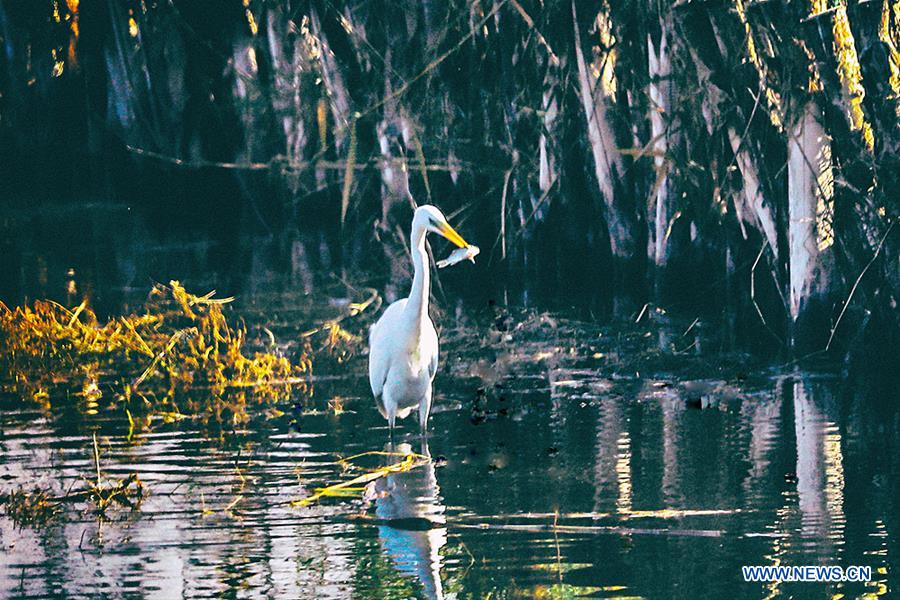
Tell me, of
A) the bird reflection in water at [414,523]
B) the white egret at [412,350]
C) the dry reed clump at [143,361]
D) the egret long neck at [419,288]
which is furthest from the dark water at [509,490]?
the egret long neck at [419,288]

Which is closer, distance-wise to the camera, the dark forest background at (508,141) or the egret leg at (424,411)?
the egret leg at (424,411)

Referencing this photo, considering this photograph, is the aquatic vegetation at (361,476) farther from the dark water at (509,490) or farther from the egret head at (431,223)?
the egret head at (431,223)

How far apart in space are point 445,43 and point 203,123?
198 inches

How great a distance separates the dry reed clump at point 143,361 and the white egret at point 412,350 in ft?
2.33

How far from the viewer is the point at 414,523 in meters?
6.32

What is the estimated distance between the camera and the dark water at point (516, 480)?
5.62 m

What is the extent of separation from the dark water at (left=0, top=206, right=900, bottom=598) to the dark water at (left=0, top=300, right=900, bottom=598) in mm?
14

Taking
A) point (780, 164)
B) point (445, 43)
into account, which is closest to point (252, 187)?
point (445, 43)

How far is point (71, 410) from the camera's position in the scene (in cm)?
848

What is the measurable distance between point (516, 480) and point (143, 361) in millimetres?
3245

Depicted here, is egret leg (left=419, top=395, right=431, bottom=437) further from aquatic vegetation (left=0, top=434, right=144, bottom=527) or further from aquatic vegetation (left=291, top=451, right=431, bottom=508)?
aquatic vegetation (left=0, top=434, right=144, bottom=527)

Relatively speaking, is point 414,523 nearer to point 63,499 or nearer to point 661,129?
point 63,499

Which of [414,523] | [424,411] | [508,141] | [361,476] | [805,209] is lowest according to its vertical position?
[414,523]

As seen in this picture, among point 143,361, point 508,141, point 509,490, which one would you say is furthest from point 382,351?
point 508,141
